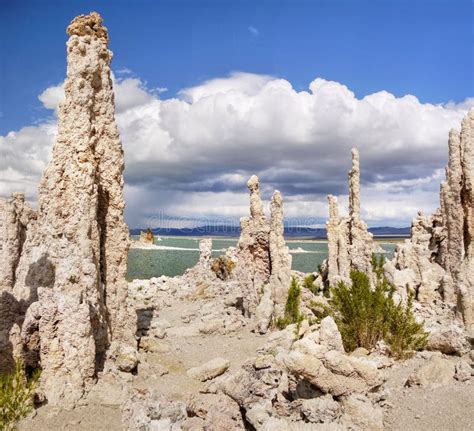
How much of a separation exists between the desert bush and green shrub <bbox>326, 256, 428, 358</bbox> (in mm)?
14259

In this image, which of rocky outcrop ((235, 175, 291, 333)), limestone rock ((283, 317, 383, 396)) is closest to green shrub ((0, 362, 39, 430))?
limestone rock ((283, 317, 383, 396))

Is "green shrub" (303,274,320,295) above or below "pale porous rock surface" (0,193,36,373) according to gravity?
below

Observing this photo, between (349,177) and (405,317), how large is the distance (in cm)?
1154

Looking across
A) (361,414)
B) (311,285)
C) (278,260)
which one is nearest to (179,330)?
(278,260)

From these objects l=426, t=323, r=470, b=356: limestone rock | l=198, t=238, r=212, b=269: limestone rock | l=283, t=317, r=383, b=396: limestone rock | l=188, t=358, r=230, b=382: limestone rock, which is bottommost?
l=188, t=358, r=230, b=382: limestone rock

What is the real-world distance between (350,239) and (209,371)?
488 inches

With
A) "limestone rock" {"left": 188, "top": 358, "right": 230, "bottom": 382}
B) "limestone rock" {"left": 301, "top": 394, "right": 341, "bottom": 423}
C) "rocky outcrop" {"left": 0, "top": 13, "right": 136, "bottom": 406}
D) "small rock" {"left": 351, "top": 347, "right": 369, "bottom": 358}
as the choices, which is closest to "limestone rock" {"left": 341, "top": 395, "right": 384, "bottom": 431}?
"limestone rock" {"left": 301, "top": 394, "right": 341, "bottom": 423}

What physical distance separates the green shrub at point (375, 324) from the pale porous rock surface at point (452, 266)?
1.67ft

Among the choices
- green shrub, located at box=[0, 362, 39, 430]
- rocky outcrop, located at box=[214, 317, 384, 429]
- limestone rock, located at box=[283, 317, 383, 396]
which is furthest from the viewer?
limestone rock, located at box=[283, 317, 383, 396]

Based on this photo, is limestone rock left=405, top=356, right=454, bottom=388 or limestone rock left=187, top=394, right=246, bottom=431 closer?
limestone rock left=187, top=394, right=246, bottom=431

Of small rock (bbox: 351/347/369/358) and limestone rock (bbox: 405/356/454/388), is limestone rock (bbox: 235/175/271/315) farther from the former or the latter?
limestone rock (bbox: 405/356/454/388)

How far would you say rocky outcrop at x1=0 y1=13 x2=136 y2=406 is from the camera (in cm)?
838

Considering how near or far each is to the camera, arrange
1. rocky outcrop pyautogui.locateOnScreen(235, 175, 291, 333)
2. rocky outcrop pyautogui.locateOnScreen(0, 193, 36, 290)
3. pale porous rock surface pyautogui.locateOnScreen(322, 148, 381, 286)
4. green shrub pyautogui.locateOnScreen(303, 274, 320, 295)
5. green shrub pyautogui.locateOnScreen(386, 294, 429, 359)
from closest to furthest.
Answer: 1. rocky outcrop pyautogui.locateOnScreen(0, 193, 36, 290)
2. green shrub pyautogui.locateOnScreen(386, 294, 429, 359)
3. rocky outcrop pyautogui.locateOnScreen(235, 175, 291, 333)
4. pale porous rock surface pyautogui.locateOnScreen(322, 148, 381, 286)
5. green shrub pyautogui.locateOnScreen(303, 274, 320, 295)

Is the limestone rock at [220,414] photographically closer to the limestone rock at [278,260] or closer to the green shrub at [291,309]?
the green shrub at [291,309]
